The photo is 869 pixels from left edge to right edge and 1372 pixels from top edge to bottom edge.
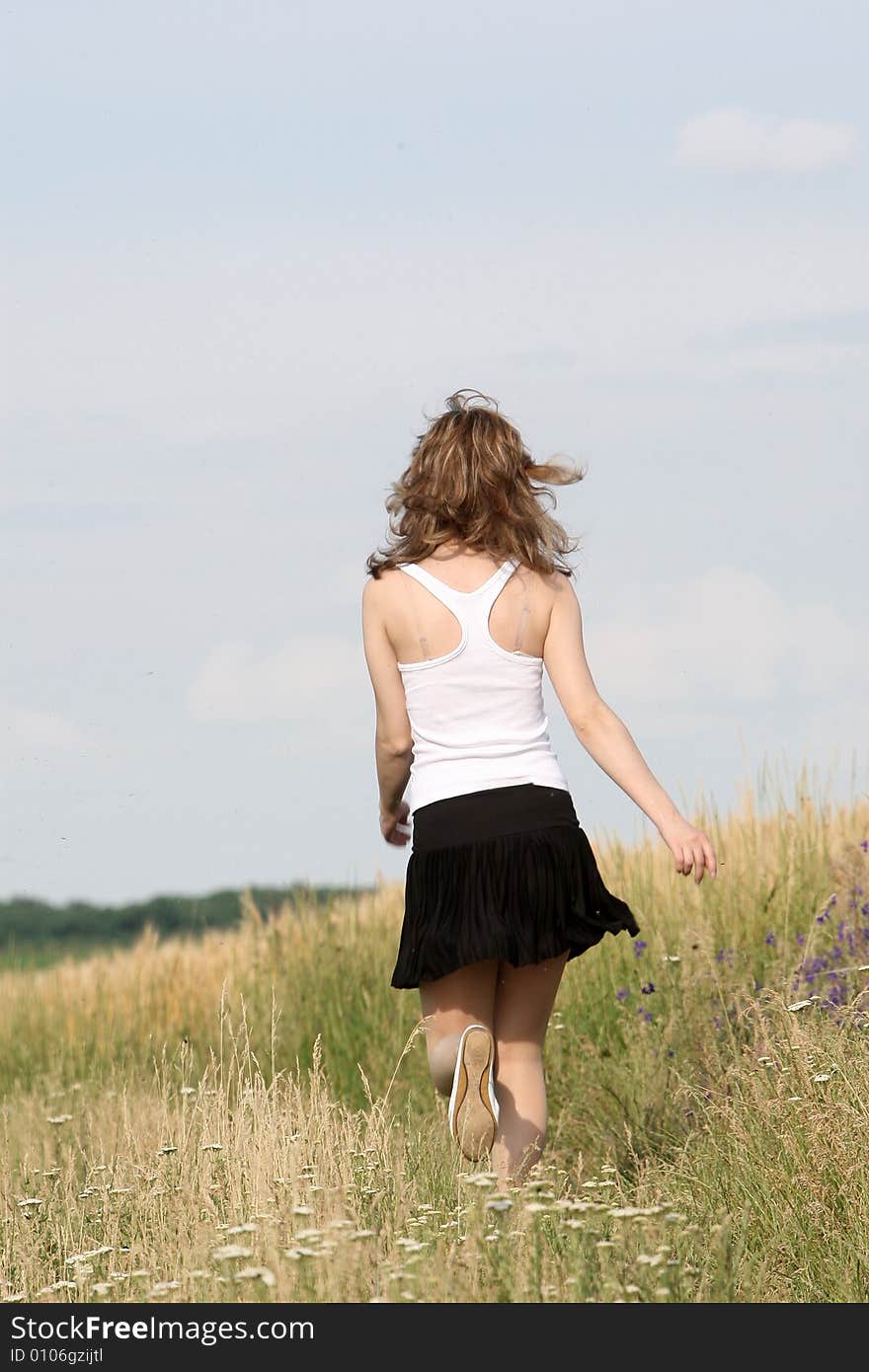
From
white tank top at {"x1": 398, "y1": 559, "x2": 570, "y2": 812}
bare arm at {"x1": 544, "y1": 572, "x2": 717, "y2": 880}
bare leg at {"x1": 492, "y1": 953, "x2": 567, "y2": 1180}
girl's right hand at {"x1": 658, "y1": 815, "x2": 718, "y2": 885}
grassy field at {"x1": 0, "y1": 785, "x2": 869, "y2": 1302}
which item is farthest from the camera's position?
bare leg at {"x1": 492, "y1": 953, "x2": 567, "y2": 1180}

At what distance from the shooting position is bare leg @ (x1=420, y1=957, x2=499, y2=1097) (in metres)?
5.23

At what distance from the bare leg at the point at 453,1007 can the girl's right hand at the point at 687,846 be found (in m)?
0.69

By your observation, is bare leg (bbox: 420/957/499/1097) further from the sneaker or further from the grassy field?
the grassy field

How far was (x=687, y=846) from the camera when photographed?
495 centimetres

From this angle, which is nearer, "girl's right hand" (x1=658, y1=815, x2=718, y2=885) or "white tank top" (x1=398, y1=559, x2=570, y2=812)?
"girl's right hand" (x1=658, y1=815, x2=718, y2=885)

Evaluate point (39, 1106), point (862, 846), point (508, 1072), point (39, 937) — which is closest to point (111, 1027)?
point (39, 937)

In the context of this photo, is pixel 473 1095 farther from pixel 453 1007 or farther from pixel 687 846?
pixel 687 846

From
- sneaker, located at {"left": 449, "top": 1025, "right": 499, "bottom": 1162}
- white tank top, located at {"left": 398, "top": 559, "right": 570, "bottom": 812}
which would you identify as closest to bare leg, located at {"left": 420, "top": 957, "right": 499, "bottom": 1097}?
sneaker, located at {"left": 449, "top": 1025, "right": 499, "bottom": 1162}

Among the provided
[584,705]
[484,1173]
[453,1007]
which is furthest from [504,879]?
[484,1173]

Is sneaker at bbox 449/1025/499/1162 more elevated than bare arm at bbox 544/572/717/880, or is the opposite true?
bare arm at bbox 544/572/717/880

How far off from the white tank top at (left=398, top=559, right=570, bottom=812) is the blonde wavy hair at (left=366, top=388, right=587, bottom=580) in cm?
17

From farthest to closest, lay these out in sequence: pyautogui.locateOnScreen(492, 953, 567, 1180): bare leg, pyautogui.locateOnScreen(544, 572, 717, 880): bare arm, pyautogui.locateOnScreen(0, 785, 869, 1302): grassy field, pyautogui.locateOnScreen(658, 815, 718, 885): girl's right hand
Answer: pyautogui.locateOnScreen(492, 953, 567, 1180): bare leg
pyautogui.locateOnScreen(544, 572, 717, 880): bare arm
pyautogui.locateOnScreen(658, 815, 718, 885): girl's right hand
pyautogui.locateOnScreen(0, 785, 869, 1302): grassy field
